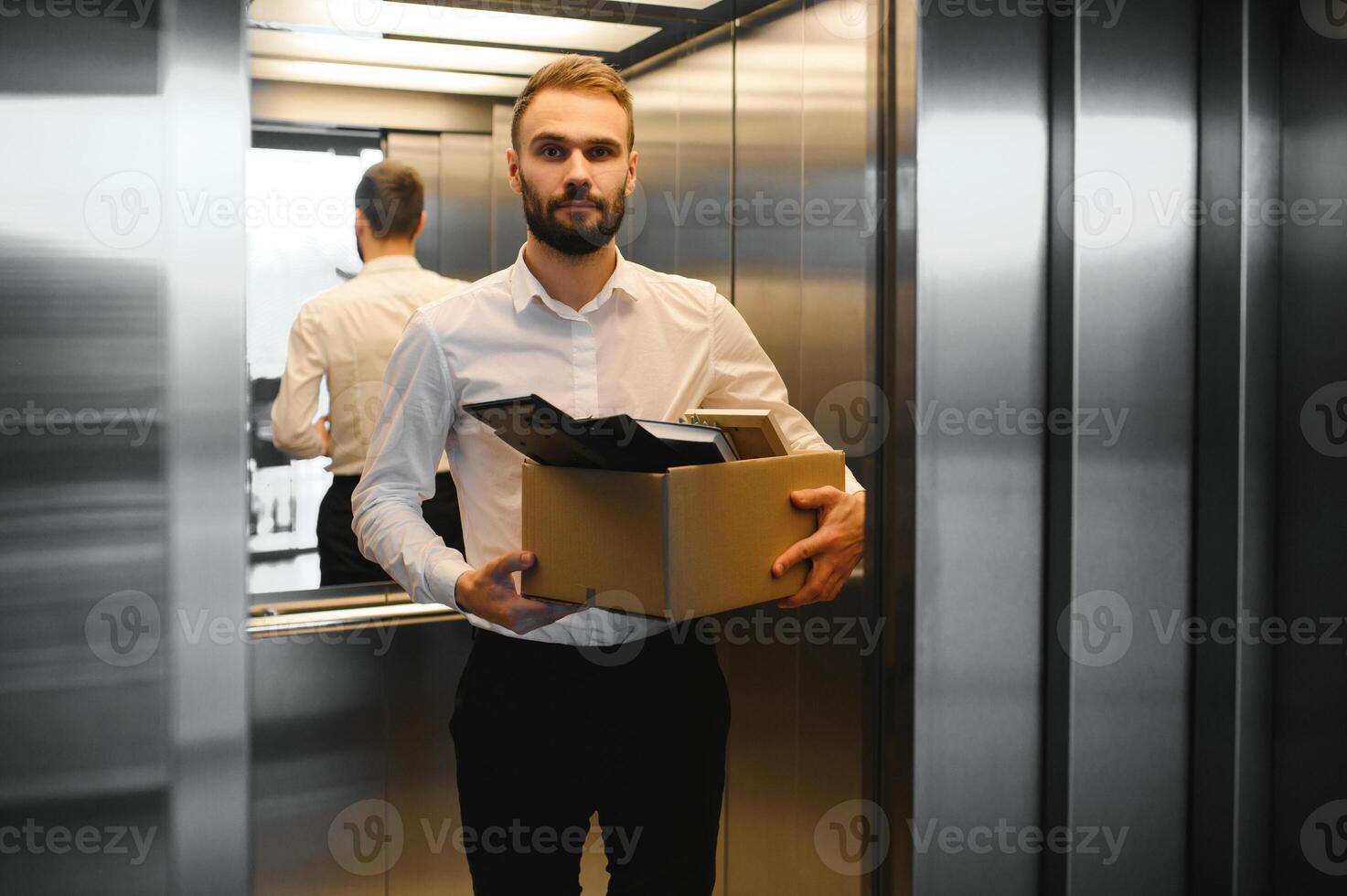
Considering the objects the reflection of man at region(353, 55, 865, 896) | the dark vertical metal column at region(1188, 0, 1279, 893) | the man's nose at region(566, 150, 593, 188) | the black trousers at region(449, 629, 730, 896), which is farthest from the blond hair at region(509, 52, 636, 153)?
the dark vertical metal column at region(1188, 0, 1279, 893)

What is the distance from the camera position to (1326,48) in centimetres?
266

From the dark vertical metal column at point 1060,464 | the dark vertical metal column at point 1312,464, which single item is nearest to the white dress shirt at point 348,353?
the dark vertical metal column at point 1060,464

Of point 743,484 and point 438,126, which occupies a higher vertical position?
point 438,126

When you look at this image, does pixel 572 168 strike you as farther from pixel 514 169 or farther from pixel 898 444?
pixel 898 444

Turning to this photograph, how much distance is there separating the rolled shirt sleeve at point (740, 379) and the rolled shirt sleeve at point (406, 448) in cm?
57

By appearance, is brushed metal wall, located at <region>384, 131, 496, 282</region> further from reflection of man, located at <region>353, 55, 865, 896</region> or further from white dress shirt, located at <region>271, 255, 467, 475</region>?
reflection of man, located at <region>353, 55, 865, 896</region>

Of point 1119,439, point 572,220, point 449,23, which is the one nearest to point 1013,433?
point 1119,439

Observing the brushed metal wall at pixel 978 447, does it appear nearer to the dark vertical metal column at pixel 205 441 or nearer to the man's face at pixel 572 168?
the man's face at pixel 572 168

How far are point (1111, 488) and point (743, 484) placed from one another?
50.1 inches

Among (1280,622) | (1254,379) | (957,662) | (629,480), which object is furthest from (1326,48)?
(629,480)

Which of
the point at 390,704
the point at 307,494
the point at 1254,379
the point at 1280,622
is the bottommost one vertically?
the point at 390,704

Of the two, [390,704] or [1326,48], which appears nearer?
[1326,48]

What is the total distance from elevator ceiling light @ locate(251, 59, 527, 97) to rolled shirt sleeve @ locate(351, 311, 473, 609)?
714 millimetres

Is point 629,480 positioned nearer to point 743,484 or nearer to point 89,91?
point 743,484
